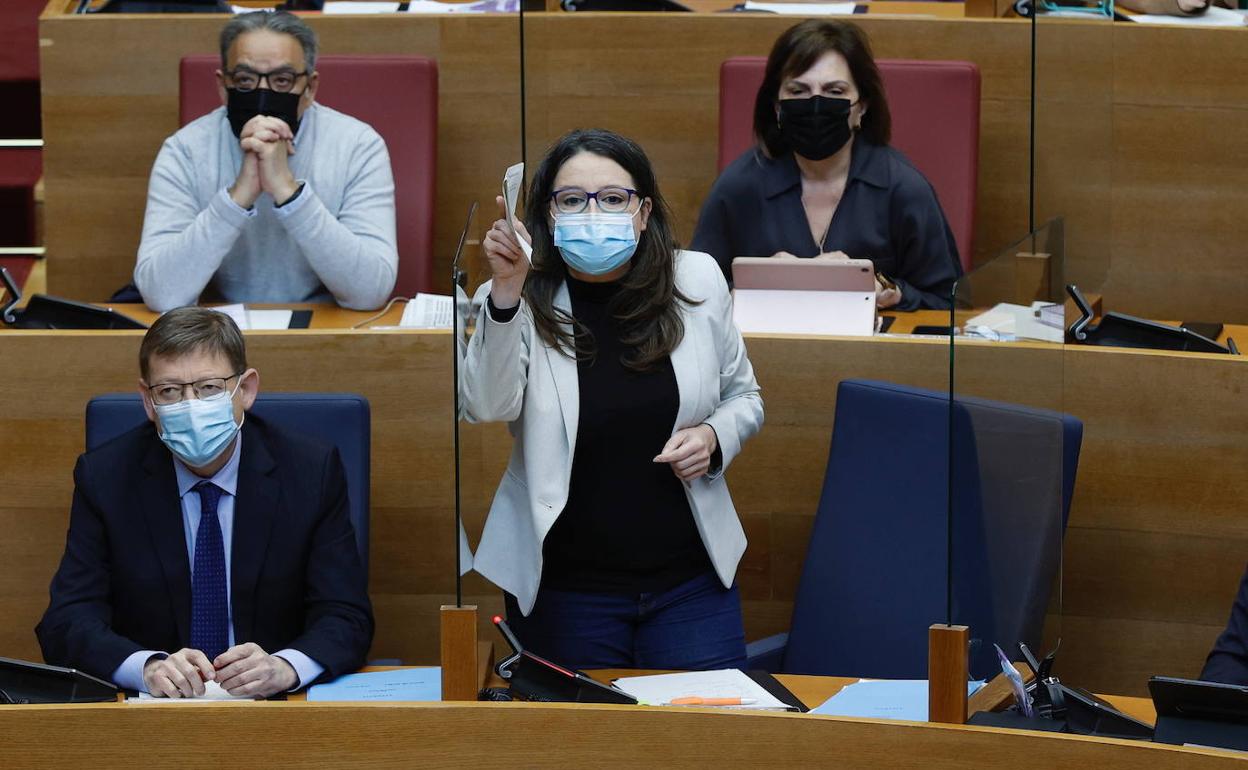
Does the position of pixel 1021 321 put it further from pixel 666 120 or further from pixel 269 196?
pixel 666 120

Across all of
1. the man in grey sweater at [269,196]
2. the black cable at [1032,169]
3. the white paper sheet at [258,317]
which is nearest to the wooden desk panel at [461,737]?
the white paper sheet at [258,317]

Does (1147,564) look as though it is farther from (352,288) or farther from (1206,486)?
(352,288)

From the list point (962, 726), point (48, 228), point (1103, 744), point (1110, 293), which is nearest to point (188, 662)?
point (962, 726)

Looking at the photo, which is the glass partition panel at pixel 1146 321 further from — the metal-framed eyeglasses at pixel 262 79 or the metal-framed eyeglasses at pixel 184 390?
the metal-framed eyeglasses at pixel 262 79

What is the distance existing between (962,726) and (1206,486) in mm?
932

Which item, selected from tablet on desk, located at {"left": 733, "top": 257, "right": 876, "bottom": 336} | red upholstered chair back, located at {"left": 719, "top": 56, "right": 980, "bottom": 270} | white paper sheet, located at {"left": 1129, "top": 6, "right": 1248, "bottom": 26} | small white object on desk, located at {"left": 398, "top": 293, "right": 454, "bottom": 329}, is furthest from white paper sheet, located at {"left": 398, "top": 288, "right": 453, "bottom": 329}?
white paper sheet, located at {"left": 1129, "top": 6, "right": 1248, "bottom": 26}

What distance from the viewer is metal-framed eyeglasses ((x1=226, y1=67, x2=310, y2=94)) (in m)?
2.60

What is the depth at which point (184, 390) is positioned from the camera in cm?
182

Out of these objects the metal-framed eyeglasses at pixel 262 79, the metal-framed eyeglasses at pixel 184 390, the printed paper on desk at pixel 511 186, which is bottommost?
the metal-framed eyeglasses at pixel 184 390

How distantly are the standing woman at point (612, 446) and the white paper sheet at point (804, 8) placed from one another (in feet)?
4.45

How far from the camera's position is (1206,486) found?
6.89 ft

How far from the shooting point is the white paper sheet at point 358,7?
10.4 ft

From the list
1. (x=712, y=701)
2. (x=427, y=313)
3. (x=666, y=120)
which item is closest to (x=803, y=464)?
(x=427, y=313)

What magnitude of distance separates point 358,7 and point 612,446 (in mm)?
1647
